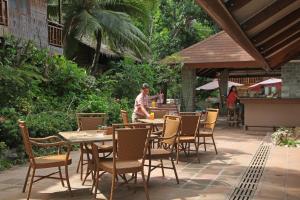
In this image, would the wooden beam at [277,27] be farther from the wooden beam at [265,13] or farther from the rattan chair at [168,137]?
the rattan chair at [168,137]

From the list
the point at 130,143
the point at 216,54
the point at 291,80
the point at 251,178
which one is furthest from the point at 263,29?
the point at 216,54

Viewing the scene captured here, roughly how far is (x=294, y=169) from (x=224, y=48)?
9241 mm

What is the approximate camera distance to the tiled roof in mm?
14734

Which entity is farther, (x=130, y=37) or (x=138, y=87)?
(x=130, y=37)

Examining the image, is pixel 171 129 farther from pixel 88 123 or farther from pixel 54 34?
pixel 54 34

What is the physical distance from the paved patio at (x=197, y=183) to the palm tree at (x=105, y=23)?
1084cm

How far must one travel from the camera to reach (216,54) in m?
15.3

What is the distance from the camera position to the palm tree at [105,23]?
1822 cm

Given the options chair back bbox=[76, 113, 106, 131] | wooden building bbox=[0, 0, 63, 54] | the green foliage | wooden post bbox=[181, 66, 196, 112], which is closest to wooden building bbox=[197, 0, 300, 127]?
chair back bbox=[76, 113, 106, 131]

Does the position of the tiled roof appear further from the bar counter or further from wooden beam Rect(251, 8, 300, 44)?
wooden beam Rect(251, 8, 300, 44)

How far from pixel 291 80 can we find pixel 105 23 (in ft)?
28.9

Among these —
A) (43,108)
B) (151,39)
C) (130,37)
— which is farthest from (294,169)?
(151,39)

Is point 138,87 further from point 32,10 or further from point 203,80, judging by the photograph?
point 203,80

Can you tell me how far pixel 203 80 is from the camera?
92.7 ft
